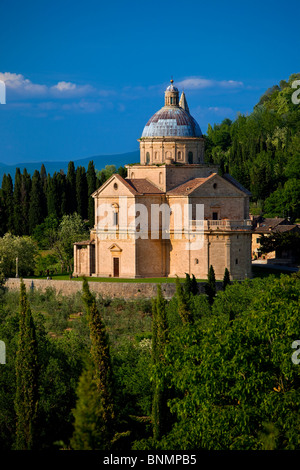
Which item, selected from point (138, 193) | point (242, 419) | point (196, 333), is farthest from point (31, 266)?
point (242, 419)

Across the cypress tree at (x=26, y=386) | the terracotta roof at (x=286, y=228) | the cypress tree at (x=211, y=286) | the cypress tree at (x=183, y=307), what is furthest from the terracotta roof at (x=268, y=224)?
the cypress tree at (x=26, y=386)

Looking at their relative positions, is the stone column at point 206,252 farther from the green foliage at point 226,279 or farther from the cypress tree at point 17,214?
the cypress tree at point 17,214

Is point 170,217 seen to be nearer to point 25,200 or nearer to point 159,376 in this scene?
point 159,376

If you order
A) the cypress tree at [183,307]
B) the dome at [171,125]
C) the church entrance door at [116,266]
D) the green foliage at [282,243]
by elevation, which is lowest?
the cypress tree at [183,307]

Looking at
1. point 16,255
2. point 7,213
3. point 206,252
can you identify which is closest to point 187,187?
point 206,252

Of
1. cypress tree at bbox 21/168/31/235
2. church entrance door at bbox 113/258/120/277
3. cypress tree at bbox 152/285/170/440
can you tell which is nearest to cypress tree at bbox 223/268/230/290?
church entrance door at bbox 113/258/120/277

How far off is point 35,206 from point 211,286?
106 feet

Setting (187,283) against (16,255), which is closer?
(187,283)

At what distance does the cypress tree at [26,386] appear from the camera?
104ft

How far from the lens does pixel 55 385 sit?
3728 cm

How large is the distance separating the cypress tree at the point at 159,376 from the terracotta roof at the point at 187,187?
761 inches

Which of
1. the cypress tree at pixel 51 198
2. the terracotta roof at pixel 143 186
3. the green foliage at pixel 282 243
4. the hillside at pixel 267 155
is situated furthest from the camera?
the hillside at pixel 267 155

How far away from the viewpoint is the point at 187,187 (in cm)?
5747

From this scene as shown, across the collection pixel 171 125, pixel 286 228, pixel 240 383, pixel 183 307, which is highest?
pixel 171 125
